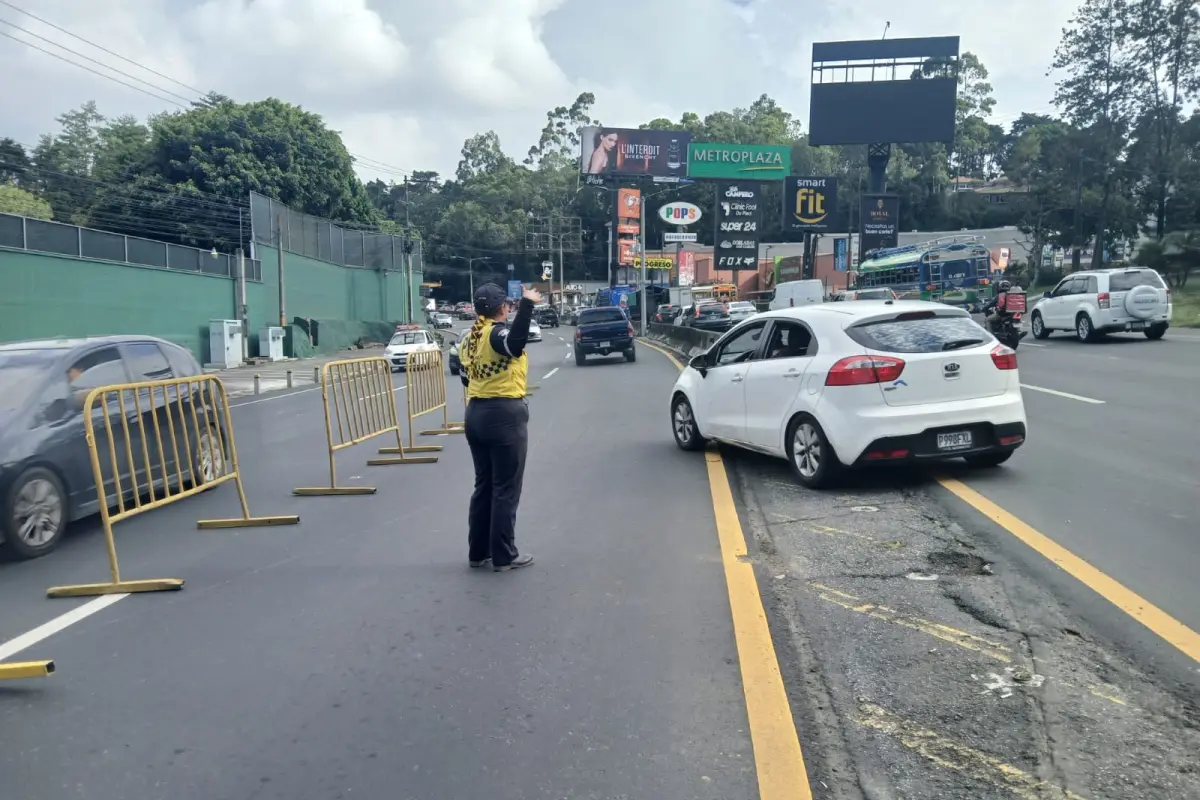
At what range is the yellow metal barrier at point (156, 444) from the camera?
695cm

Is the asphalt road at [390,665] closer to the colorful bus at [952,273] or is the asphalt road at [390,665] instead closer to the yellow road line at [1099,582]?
the yellow road line at [1099,582]

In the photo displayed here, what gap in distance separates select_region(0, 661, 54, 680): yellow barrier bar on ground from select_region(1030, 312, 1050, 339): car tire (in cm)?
2570

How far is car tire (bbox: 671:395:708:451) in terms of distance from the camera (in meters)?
11.0

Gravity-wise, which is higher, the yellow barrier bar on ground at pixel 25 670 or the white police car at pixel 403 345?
the white police car at pixel 403 345

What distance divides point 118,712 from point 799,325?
21.2ft

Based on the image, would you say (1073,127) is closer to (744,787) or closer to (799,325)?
(799,325)

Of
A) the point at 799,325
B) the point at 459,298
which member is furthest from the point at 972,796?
the point at 459,298

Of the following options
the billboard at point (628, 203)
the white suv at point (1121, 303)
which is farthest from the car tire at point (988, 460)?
the billboard at point (628, 203)

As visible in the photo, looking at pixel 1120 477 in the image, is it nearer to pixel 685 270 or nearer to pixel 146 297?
pixel 146 297

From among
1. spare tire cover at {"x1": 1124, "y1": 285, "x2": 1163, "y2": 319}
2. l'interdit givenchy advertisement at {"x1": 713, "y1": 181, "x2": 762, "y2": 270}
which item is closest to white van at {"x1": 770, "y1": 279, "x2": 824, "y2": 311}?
l'interdit givenchy advertisement at {"x1": 713, "y1": 181, "x2": 762, "y2": 270}

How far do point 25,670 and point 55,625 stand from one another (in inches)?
37.8

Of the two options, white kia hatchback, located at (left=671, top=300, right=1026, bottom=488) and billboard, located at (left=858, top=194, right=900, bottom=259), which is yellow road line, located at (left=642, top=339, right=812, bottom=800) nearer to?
white kia hatchback, located at (left=671, top=300, right=1026, bottom=488)

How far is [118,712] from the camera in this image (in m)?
4.31

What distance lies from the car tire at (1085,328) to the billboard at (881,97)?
27535 millimetres
